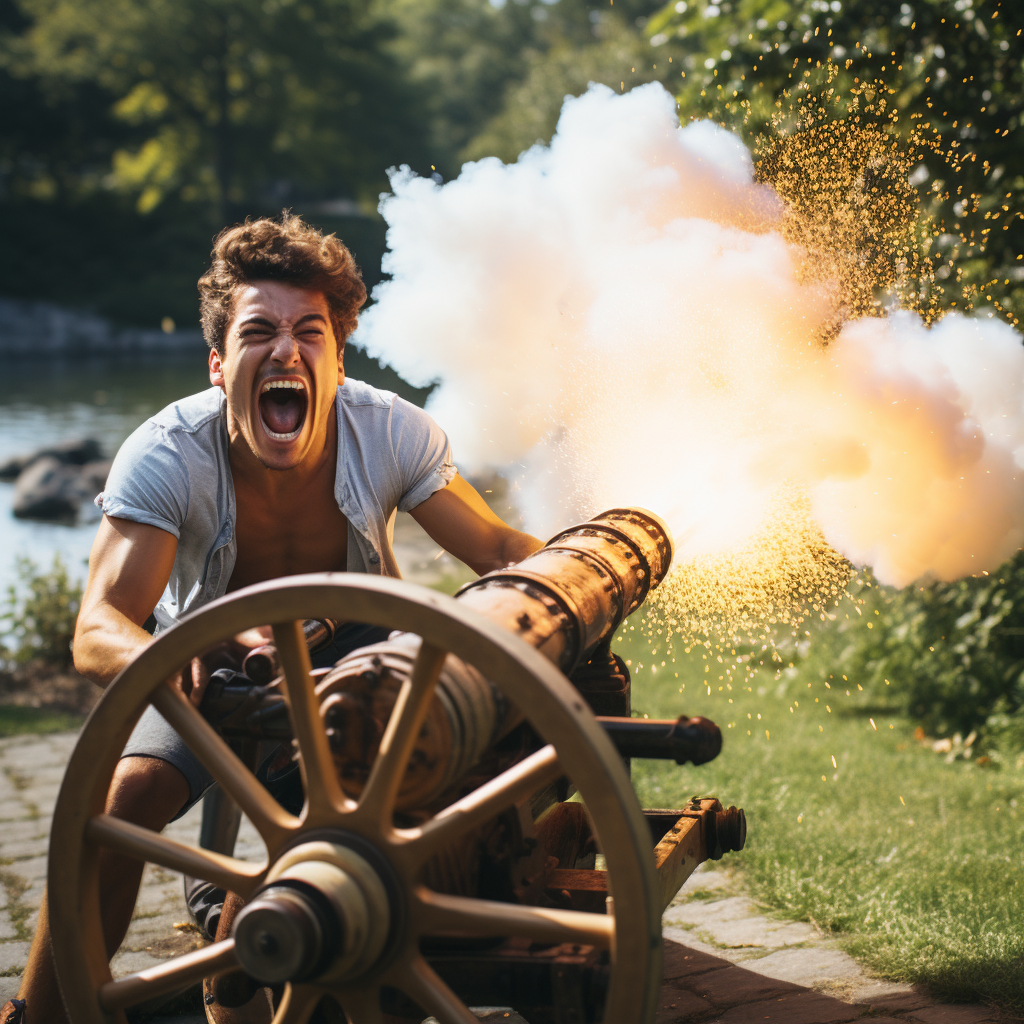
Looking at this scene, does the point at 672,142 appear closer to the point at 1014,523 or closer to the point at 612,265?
the point at 612,265

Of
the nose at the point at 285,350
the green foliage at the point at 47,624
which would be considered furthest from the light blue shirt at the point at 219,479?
the green foliage at the point at 47,624

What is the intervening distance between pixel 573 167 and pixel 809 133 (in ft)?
5.26

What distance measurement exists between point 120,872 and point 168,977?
2.00 ft

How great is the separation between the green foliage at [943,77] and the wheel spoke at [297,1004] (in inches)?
162

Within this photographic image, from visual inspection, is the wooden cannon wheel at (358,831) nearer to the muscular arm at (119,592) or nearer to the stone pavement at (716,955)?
the muscular arm at (119,592)

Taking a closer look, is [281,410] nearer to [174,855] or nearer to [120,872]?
[120,872]

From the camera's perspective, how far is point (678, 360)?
4.21 m

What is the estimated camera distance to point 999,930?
3053mm

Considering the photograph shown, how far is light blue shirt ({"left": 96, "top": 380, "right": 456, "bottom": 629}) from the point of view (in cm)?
271

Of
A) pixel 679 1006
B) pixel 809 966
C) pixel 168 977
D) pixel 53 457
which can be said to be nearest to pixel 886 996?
pixel 809 966

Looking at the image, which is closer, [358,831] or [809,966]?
[358,831]

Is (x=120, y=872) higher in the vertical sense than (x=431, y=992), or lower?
higher

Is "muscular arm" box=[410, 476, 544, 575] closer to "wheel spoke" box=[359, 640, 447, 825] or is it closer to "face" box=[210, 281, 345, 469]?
"face" box=[210, 281, 345, 469]

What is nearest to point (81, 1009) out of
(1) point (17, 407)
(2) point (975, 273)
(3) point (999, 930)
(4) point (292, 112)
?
(3) point (999, 930)
